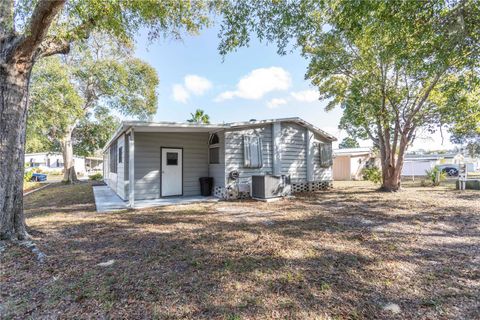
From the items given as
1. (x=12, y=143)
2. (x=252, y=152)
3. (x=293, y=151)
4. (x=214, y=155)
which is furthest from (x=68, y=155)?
(x=293, y=151)

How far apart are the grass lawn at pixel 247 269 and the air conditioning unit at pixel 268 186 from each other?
2818 mm

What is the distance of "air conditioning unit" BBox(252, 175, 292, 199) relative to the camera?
8844 millimetres

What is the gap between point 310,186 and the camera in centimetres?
1139

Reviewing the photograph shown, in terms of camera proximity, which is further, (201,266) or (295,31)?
(295,31)

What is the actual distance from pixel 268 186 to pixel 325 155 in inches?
179

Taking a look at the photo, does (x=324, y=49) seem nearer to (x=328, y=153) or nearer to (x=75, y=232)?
(x=328, y=153)

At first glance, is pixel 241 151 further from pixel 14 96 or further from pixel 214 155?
pixel 14 96

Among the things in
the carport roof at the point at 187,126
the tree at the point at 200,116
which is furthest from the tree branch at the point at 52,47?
the tree at the point at 200,116

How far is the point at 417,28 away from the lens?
534cm

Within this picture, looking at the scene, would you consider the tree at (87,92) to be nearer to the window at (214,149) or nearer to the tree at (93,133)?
the tree at (93,133)

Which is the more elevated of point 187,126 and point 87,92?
point 87,92

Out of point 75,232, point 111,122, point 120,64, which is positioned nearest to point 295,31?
point 75,232

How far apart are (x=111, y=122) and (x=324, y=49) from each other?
17.8 meters

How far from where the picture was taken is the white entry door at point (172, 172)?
923cm
